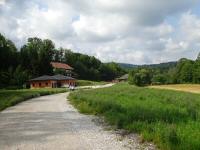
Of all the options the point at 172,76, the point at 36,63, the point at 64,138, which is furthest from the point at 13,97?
the point at 172,76

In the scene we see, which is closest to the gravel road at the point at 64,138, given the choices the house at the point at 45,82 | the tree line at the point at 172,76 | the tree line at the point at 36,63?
the tree line at the point at 36,63

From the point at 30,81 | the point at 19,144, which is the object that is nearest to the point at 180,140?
the point at 19,144

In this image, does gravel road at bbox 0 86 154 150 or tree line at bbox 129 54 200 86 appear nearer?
gravel road at bbox 0 86 154 150

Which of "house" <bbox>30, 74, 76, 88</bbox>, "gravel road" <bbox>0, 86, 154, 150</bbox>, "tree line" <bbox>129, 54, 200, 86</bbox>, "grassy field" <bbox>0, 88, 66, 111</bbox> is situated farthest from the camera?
"tree line" <bbox>129, 54, 200, 86</bbox>

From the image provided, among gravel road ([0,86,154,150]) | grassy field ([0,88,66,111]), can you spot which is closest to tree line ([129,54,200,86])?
grassy field ([0,88,66,111])

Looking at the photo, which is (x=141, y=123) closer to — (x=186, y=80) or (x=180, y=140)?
(x=180, y=140)

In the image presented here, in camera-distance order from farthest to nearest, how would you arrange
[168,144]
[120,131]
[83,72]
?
1. [83,72]
2. [120,131]
3. [168,144]

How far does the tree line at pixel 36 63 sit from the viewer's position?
320ft

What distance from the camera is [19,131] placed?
1457 centimetres

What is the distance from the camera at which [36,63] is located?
11569cm

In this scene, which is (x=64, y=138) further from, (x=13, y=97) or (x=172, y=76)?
(x=172, y=76)

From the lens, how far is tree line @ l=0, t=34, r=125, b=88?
9762 cm

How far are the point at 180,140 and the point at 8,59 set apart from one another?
99.0m

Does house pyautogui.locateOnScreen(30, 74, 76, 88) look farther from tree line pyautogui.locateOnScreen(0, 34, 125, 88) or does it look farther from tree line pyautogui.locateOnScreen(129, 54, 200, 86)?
tree line pyautogui.locateOnScreen(129, 54, 200, 86)
